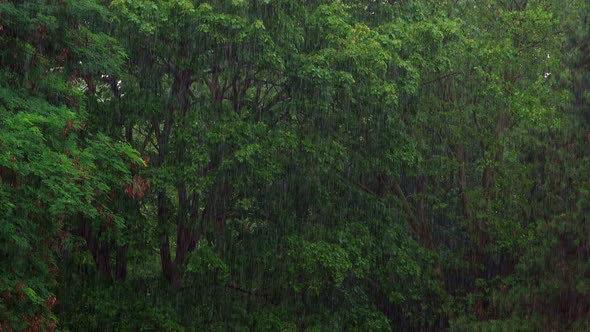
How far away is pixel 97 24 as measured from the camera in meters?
16.3

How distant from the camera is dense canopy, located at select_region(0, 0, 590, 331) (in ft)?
55.9

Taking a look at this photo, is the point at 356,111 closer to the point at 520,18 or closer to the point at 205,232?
the point at 205,232

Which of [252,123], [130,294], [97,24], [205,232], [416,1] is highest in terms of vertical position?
[416,1]

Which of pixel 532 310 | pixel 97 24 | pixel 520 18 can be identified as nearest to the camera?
pixel 97 24

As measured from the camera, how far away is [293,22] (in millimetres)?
17703

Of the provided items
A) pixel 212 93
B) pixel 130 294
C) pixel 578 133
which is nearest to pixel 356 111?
pixel 212 93

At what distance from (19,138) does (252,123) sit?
695 centimetres

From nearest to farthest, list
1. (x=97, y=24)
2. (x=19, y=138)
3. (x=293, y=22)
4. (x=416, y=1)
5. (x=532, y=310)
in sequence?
(x=19, y=138)
(x=97, y=24)
(x=293, y=22)
(x=532, y=310)
(x=416, y=1)

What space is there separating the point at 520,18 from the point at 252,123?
25.8ft

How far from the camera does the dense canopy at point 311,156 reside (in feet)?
55.9

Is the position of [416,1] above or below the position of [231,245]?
above

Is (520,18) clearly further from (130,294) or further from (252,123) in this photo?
(130,294)

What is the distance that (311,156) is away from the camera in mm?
18156

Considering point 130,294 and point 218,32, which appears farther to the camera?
point 130,294
